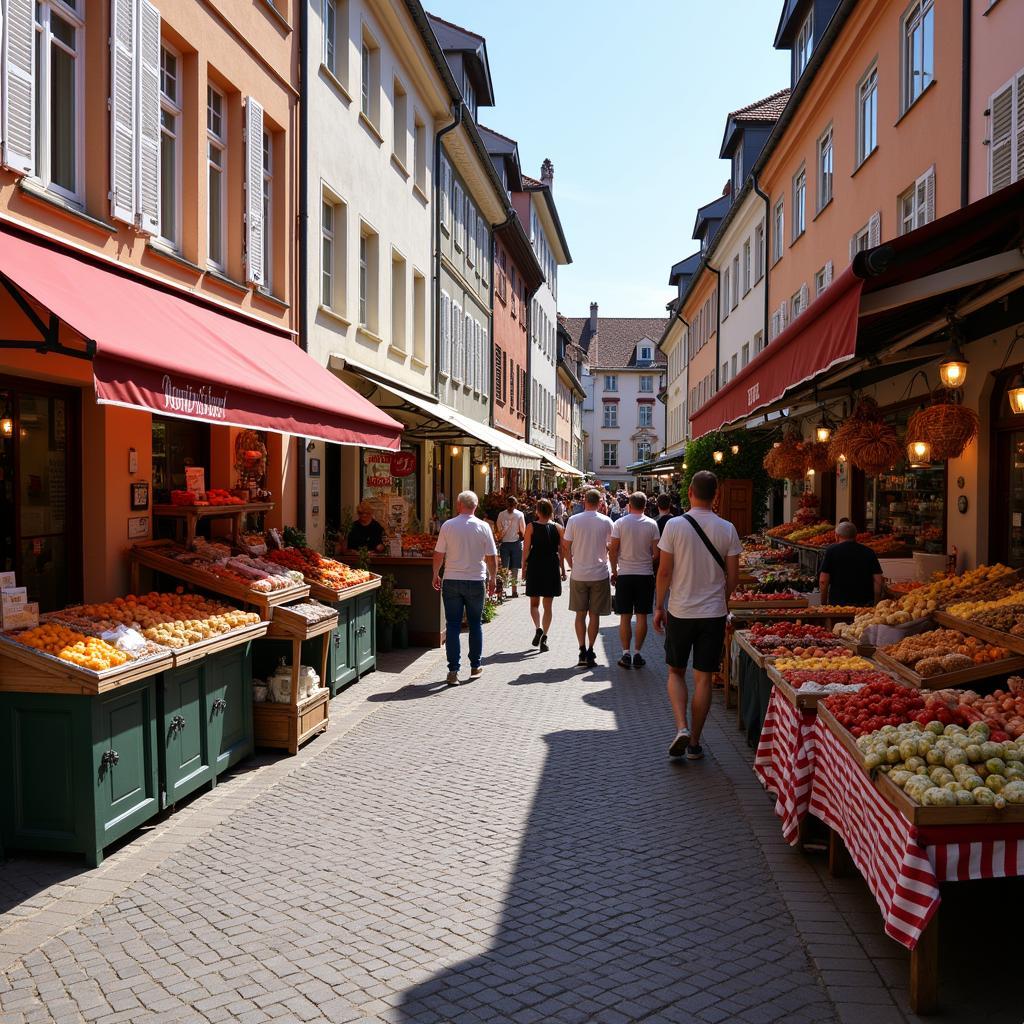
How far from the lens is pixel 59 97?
738cm

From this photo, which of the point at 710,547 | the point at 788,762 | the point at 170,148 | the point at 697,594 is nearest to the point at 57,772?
the point at 788,762

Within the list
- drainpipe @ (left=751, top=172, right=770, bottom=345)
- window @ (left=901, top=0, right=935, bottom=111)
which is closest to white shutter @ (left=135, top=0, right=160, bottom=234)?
window @ (left=901, top=0, right=935, bottom=111)

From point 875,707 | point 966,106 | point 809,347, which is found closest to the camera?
point 875,707

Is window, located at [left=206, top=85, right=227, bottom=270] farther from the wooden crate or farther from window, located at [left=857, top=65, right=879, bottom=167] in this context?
window, located at [left=857, top=65, right=879, bottom=167]

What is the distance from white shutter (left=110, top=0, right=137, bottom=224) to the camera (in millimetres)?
7633

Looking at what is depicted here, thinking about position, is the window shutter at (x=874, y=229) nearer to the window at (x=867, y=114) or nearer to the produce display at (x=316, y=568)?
the window at (x=867, y=114)

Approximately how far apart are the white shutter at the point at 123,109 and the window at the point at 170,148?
45.1 inches

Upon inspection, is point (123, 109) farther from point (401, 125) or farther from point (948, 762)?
point (401, 125)

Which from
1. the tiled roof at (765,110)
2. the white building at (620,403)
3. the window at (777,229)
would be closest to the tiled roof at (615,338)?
the white building at (620,403)

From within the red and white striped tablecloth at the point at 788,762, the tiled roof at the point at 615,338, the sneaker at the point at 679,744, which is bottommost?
the sneaker at the point at 679,744

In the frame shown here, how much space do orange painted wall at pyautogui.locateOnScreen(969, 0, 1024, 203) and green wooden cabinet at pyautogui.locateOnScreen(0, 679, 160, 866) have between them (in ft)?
32.4

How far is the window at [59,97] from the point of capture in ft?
23.0

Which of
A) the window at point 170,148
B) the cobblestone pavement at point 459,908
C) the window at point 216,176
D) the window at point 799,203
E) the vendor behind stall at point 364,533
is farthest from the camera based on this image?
the window at point 799,203

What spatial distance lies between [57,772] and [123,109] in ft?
17.3
